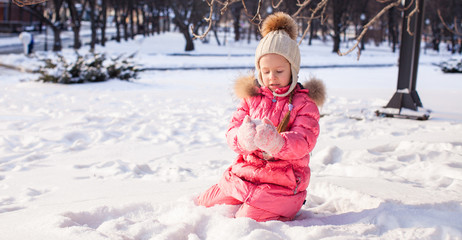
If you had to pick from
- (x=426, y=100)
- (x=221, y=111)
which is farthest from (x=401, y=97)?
(x=221, y=111)

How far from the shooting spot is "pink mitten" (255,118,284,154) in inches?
85.7

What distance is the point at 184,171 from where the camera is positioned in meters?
3.91

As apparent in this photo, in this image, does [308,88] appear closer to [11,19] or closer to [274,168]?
[274,168]

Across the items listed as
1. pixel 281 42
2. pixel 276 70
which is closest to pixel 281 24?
pixel 281 42

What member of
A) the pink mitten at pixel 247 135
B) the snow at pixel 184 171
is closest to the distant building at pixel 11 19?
the snow at pixel 184 171

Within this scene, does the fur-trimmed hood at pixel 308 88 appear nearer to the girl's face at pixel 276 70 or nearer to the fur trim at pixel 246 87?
the fur trim at pixel 246 87

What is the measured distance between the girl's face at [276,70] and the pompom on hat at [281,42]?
3cm

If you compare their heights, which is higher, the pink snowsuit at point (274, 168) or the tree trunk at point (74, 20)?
the tree trunk at point (74, 20)

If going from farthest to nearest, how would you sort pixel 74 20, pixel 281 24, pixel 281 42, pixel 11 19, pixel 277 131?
pixel 11 19 < pixel 74 20 < pixel 281 24 < pixel 281 42 < pixel 277 131

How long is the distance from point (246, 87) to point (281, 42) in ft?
1.13

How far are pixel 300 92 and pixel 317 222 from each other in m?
0.75

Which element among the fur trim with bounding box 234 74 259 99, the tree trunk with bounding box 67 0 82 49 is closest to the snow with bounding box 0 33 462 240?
the fur trim with bounding box 234 74 259 99

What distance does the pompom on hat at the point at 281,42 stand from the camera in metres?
2.44

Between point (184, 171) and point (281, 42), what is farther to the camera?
point (184, 171)
